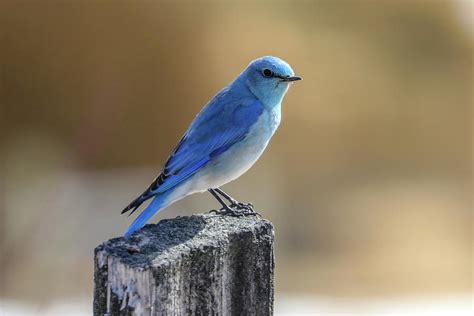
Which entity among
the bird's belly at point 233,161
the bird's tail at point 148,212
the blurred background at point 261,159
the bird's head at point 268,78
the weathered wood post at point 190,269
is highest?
the blurred background at point 261,159

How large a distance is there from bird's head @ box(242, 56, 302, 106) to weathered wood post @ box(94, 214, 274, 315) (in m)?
1.45

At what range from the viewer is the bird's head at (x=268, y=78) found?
436cm

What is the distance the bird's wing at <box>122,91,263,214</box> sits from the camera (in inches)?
150

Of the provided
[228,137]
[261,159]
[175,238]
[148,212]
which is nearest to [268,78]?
[228,137]

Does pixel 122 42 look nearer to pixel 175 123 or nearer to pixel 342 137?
pixel 175 123

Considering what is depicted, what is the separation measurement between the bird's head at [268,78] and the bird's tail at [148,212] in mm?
970

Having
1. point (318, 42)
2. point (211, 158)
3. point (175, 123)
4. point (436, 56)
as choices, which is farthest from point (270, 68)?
point (436, 56)

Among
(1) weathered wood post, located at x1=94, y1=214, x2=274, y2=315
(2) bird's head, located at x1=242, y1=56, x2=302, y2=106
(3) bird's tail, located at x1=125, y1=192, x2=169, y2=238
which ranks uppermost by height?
(2) bird's head, located at x1=242, y1=56, x2=302, y2=106

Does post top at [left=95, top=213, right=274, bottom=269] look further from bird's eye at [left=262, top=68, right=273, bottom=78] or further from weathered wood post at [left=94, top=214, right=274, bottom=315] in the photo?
bird's eye at [left=262, top=68, right=273, bottom=78]

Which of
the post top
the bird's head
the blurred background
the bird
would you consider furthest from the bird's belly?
the blurred background

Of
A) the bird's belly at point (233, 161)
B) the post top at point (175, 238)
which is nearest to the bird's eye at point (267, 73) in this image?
the bird's belly at point (233, 161)

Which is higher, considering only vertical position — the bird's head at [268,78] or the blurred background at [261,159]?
the blurred background at [261,159]

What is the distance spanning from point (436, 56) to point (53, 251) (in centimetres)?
547

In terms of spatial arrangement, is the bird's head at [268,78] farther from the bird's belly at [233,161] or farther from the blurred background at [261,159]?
the blurred background at [261,159]
